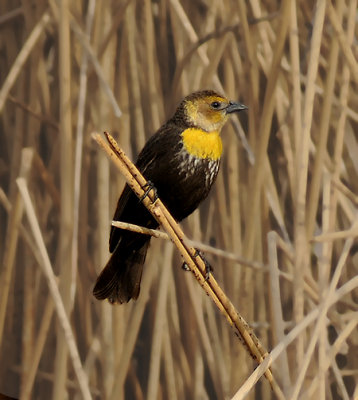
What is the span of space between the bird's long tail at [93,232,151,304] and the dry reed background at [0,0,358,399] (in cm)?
5

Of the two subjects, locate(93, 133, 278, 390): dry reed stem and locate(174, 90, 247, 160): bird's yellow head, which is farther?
locate(174, 90, 247, 160): bird's yellow head

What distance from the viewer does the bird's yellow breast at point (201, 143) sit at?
4.40ft

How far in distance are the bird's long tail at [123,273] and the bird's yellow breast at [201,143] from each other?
179 millimetres

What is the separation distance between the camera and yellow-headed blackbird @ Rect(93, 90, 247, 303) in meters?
1.33

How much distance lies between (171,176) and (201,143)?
0.26ft

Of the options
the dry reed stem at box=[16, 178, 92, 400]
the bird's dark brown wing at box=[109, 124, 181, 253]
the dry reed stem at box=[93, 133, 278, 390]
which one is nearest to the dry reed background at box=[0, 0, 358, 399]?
the dry reed stem at box=[16, 178, 92, 400]

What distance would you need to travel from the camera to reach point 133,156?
63.0 inches

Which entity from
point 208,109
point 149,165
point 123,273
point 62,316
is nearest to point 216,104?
point 208,109

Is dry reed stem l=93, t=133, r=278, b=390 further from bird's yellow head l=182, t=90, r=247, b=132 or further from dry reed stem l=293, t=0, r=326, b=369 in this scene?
bird's yellow head l=182, t=90, r=247, b=132

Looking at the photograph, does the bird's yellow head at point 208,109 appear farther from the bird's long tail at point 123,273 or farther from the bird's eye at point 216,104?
the bird's long tail at point 123,273

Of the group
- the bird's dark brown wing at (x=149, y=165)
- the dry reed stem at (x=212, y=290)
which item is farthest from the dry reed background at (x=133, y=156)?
the dry reed stem at (x=212, y=290)

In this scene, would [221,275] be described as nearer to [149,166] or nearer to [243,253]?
[243,253]

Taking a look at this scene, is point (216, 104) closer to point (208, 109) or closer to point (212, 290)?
point (208, 109)

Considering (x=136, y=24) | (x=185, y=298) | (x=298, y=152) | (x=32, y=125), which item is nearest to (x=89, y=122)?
(x=32, y=125)
